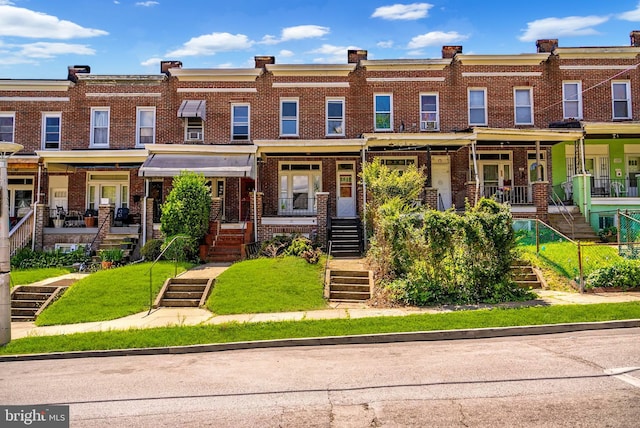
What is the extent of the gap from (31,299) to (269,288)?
23.4ft

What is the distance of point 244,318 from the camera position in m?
11.0

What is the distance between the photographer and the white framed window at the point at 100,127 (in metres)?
23.2

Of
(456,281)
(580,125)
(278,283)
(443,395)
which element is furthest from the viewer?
(580,125)

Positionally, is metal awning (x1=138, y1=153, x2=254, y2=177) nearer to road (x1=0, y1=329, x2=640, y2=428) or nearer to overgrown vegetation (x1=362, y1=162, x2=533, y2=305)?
overgrown vegetation (x1=362, y1=162, x2=533, y2=305)

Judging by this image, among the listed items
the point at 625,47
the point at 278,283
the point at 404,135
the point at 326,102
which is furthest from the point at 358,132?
the point at 625,47

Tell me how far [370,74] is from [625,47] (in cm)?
1241

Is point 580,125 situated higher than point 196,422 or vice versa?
point 580,125

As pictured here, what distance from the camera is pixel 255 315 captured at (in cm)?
1123

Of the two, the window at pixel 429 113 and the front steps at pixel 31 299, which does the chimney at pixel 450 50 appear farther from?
the front steps at pixel 31 299

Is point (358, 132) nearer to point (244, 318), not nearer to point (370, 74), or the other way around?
point (370, 74)

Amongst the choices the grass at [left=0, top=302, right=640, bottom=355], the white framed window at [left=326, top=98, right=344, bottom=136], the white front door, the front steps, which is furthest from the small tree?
the white front door

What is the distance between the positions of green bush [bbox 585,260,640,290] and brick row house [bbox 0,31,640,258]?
894cm

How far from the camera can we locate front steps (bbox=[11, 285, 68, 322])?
1272cm

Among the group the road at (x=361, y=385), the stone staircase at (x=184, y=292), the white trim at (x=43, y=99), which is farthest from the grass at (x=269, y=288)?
the white trim at (x=43, y=99)
